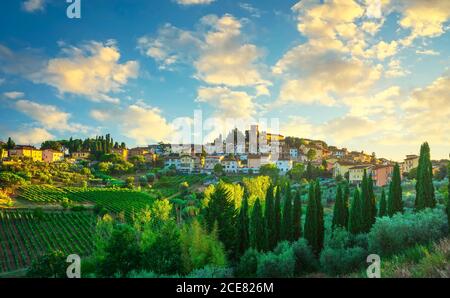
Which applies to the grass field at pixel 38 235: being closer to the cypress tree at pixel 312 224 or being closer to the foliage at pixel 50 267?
the foliage at pixel 50 267

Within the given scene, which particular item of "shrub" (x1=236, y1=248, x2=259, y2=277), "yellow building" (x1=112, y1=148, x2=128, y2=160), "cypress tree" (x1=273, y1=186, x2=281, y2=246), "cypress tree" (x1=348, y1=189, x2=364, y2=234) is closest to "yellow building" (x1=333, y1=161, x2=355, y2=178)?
"cypress tree" (x1=348, y1=189, x2=364, y2=234)

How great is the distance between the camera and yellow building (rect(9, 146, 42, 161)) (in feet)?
106

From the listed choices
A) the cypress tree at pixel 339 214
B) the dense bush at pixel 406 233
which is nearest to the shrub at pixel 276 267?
the dense bush at pixel 406 233

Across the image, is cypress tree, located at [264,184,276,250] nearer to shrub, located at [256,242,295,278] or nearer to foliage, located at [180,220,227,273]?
foliage, located at [180,220,227,273]

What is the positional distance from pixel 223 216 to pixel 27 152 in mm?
30544

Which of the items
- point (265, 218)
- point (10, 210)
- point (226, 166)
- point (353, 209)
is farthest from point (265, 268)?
point (226, 166)

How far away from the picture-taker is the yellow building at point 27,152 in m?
32.5

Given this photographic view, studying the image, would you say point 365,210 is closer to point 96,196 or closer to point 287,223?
point 287,223

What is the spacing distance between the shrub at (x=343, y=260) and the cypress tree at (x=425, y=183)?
13.0ft

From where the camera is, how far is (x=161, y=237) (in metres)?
12.4

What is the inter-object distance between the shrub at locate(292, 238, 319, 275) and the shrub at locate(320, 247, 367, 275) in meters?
1.26

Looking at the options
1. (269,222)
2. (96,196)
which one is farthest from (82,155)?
(269,222)
